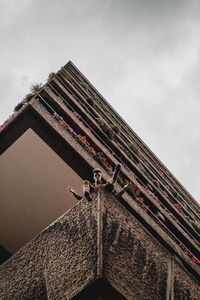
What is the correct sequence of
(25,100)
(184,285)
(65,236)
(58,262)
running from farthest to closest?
(25,100) < (184,285) < (65,236) < (58,262)

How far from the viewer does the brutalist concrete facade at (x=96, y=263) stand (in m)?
3.08

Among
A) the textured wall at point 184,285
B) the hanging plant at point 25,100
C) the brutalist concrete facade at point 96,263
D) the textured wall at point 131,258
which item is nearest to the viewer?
the brutalist concrete facade at point 96,263

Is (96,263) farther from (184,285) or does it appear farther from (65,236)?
(184,285)

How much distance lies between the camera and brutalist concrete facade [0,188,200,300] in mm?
3084

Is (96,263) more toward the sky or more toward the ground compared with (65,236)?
more toward the ground

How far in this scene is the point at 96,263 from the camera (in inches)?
122

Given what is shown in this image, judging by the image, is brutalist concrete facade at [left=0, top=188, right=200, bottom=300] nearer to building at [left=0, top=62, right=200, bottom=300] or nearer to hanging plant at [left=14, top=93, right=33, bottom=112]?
building at [left=0, top=62, right=200, bottom=300]

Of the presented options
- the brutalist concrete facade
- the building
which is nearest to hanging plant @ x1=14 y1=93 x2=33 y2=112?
the building

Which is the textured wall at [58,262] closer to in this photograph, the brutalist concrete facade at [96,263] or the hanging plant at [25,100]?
the brutalist concrete facade at [96,263]

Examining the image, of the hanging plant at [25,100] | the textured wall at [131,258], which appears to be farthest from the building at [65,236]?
the hanging plant at [25,100]

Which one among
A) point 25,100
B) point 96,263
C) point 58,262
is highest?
point 25,100

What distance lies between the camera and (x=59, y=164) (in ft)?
22.7

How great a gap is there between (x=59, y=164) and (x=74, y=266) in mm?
3777

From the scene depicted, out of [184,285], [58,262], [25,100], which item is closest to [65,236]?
[58,262]
